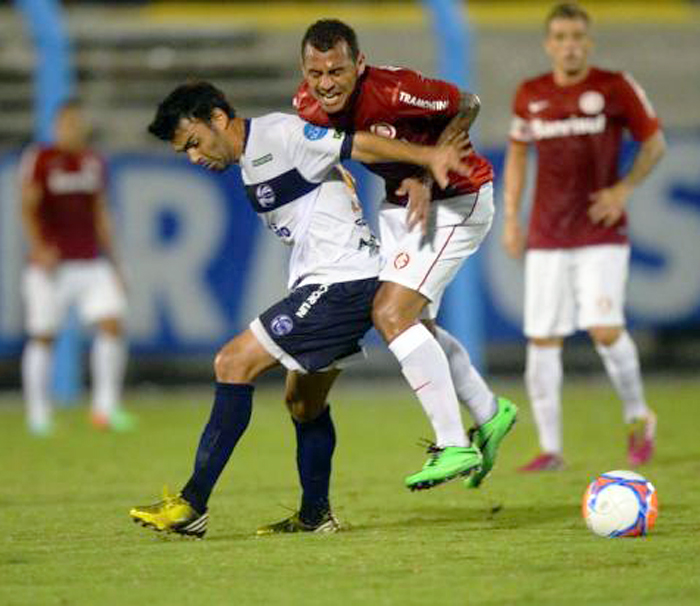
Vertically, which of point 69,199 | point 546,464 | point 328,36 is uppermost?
point 328,36

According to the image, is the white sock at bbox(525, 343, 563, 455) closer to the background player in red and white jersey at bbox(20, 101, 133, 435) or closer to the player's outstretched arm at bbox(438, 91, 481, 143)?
the player's outstretched arm at bbox(438, 91, 481, 143)

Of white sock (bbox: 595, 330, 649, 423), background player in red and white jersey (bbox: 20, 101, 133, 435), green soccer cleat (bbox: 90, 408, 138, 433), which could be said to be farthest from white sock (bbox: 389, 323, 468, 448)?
background player in red and white jersey (bbox: 20, 101, 133, 435)

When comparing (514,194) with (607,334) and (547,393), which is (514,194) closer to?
(607,334)

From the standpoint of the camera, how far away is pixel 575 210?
9312mm

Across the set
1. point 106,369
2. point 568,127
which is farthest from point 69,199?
point 568,127

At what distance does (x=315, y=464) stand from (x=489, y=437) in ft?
2.73

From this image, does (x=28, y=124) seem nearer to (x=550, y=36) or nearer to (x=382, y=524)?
(x=550, y=36)

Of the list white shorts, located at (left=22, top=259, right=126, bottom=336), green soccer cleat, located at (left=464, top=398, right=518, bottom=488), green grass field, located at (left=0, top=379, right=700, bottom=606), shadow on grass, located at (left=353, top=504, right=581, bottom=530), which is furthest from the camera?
white shorts, located at (left=22, top=259, right=126, bottom=336)

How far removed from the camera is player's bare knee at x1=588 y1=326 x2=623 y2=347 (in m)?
9.22

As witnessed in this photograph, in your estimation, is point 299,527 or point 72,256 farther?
point 72,256

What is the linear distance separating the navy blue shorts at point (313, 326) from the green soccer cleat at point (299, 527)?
2.36 ft

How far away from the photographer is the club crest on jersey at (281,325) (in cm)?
661

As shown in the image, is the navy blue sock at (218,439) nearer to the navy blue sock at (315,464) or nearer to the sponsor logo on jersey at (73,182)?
the navy blue sock at (315,464)

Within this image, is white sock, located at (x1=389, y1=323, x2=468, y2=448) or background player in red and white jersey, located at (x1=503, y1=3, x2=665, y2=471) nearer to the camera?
white sock, located at (x1=389, y1=323, x2=468, y2=448)
